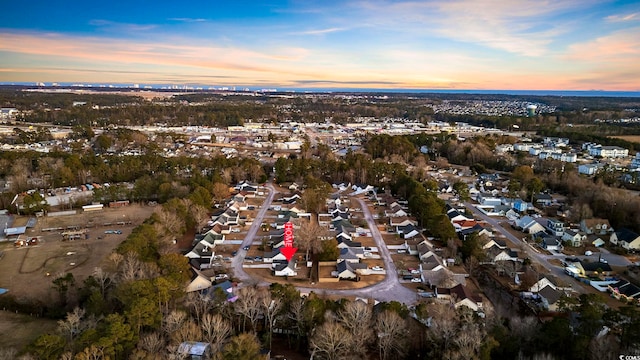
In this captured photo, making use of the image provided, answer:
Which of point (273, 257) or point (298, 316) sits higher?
point (298, 316)

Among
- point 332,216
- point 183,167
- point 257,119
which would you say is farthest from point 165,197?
point 257,119

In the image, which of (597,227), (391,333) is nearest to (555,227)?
(597,227)

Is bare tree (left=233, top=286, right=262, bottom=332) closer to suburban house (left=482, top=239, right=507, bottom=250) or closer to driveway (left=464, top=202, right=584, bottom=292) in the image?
suburban house (left=482, top=239, right=507, bottom=250)

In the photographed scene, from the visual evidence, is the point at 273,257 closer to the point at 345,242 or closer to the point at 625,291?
the point at 345,242

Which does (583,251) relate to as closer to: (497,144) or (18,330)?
(18,330)

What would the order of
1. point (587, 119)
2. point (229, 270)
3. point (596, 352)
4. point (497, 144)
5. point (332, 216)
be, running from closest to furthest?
point (596, 352)
point (229, 270)
point (332, 216)
point (497, 144)
point (587, 119)
